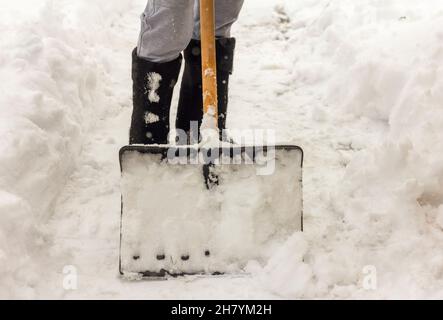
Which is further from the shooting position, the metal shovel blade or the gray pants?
the gray pants

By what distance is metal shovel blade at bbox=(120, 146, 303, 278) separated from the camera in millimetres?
1740

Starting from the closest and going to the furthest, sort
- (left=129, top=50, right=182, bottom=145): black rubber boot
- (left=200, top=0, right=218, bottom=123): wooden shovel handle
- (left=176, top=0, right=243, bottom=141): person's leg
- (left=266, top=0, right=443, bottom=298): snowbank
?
(left=266, top=0, right=443, bottom=298): snowbank
(left=200, top=0, right=218, bottom=123): wooden shovel handle
(left=129, top=50, right=182, bottom=145): black rubber boot
(left=176, top=0, right=243, bottom=141): person's leg

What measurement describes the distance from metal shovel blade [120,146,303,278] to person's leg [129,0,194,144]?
337 mm

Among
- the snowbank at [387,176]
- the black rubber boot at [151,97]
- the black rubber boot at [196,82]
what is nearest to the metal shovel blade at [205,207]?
the snowbank at [387,176]

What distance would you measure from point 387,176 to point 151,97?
3.07 ft

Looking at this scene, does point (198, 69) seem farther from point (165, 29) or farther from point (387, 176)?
point (387, 176)

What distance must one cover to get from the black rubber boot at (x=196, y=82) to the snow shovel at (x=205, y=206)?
0.53 metres

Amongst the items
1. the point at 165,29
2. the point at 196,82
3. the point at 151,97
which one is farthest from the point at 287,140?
the point at 165,29

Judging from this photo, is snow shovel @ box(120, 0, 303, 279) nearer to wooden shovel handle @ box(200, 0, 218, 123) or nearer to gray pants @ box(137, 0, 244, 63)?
wooden shovel handle @ box(200, 0, 218, 123)

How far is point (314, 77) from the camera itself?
10.1 feet

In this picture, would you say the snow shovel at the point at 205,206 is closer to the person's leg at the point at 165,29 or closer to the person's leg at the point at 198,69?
the person's leg at the point at 165,29

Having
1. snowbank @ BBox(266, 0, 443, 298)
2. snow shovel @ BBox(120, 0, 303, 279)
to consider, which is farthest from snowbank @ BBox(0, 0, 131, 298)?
snowbank @ BBox(266, 0, 443, 298)

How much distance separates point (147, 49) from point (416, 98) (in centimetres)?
113

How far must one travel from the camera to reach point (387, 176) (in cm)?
203
